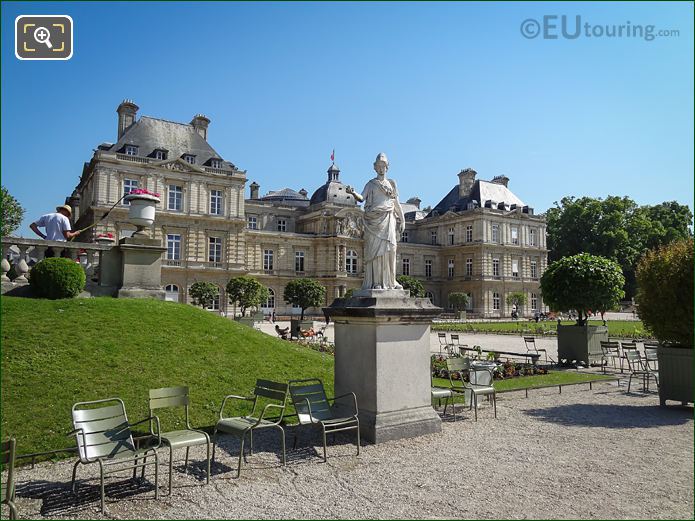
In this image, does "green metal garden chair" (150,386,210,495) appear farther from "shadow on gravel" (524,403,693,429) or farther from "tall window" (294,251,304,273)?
"tall window" (294,251,304,273)

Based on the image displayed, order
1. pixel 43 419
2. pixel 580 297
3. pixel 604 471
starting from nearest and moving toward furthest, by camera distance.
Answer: pixel 604 471
pixel 43 419
pixel 580 297

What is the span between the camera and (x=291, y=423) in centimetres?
761

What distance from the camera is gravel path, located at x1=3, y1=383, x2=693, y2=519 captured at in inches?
173

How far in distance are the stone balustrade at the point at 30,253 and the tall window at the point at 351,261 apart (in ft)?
137

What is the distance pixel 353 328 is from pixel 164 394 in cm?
248

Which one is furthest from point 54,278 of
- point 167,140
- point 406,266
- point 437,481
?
point 406,266

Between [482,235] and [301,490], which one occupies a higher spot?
[482,235]

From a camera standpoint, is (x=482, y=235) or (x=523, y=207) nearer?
(x=482, y=235)

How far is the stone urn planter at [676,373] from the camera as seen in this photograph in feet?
27.6

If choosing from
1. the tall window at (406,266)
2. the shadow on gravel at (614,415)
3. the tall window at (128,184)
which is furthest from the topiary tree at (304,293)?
the tall window at (406,266)

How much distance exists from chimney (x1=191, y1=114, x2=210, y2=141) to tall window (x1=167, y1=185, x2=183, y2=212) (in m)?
6.36

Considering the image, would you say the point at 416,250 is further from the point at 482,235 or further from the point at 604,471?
the point at 604,471

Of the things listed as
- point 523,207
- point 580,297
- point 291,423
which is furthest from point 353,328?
point 523,207

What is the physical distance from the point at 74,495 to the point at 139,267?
7.73m
